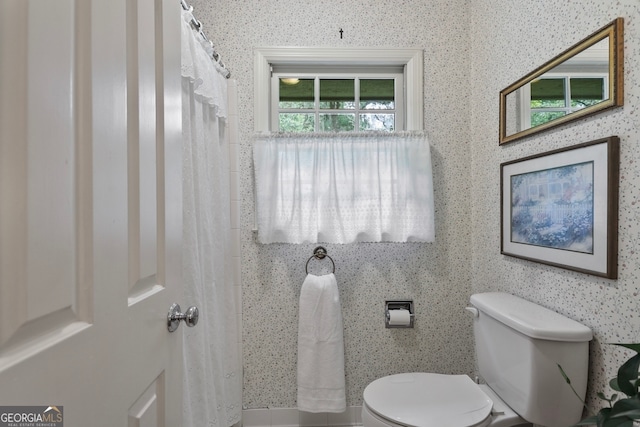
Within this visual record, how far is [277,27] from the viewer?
1841 millimetres

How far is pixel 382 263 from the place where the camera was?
6.15 ft

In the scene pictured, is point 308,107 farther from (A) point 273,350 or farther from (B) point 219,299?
(A) point 273,350

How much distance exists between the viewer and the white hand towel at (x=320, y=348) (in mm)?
1760

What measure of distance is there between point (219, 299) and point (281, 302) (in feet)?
1.24

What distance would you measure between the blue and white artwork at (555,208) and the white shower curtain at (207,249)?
1.25 metres

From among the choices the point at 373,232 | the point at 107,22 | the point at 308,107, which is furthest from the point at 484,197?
the point at 107,22

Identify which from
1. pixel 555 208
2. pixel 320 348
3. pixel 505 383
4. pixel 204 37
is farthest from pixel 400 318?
pixel 204 37

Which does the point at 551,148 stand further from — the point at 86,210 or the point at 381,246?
the point at 86,210

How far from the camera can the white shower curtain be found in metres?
1.22

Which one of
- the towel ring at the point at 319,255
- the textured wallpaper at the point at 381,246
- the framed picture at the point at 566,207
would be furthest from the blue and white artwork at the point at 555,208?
the towel ring at the point at 319,255

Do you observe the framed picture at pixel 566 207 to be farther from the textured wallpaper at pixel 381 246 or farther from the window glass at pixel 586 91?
the textured wallpaper at pixel 381 246

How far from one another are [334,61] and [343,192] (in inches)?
27.5

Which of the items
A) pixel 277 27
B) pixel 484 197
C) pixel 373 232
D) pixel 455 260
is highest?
pixel 277 27

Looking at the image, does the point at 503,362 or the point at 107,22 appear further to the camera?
the point at 503,362
